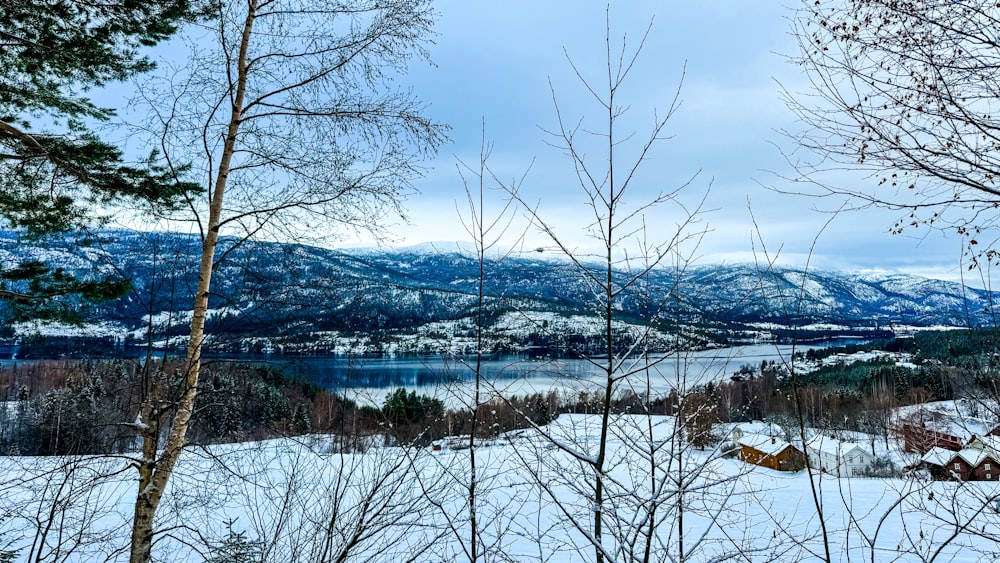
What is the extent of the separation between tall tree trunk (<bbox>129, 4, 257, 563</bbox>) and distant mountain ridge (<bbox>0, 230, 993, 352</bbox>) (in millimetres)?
93

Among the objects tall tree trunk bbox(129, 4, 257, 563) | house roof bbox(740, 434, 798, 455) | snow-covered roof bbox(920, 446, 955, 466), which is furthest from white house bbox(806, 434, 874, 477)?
tall tree trunk bbox(129, 4, 257, 563)

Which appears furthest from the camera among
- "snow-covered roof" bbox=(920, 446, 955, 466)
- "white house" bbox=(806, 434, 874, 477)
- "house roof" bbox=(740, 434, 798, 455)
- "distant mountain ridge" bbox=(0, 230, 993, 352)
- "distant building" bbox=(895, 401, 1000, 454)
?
"distant building" bbox=(895, 401, 1000, 454)

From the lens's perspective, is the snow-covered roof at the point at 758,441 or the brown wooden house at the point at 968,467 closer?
the brown wooden house at the point at 968,467

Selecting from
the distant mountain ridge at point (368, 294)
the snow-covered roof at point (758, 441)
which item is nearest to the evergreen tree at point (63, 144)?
the distant mountain ridge at point (368, 294)

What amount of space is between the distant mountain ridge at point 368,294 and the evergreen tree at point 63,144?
0.40m

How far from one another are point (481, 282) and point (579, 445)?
1.03 meters

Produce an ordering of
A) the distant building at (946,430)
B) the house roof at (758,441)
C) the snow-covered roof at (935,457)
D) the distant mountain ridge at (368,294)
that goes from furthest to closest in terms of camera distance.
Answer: the distant building at (946,430)
the house roof at (758,441)
the snow-covered roof at (935,457)
the distant mountain ridge at (368,294)

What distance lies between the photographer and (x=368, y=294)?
327 centimetres

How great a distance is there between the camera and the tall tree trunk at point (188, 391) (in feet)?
9.65

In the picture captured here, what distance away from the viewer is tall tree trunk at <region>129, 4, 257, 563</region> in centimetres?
294

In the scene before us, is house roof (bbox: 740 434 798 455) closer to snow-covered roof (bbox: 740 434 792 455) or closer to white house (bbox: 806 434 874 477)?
snow-covered roof (bbox: 740 434 792 455)

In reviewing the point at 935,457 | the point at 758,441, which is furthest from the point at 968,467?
the point at 758,441

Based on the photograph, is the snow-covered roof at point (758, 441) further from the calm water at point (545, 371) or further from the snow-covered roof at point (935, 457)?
the snow-covered roof at point (935, 457)

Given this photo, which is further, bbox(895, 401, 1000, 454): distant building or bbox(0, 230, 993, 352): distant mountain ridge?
bbox(895, 401, 1000, 454): distant building
